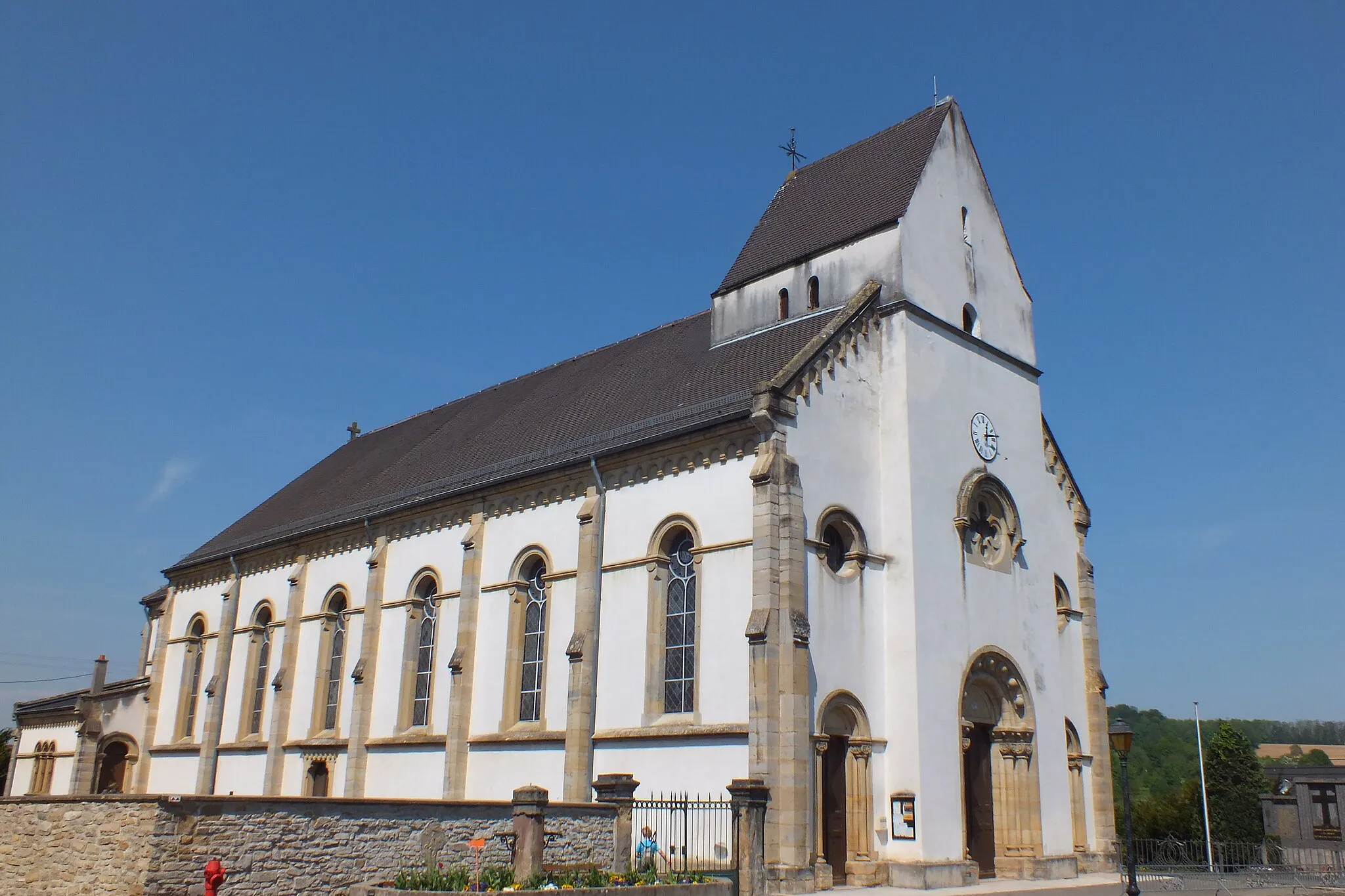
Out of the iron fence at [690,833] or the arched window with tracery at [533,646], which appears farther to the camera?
the arched window with tracery at [533,646]

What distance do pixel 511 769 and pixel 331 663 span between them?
9418 millimetres

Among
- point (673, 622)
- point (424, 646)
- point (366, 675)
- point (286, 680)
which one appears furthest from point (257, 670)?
point (673, 622)

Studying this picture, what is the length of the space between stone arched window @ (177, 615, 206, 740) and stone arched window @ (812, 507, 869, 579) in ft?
81.3

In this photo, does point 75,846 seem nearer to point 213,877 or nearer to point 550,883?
point 213,877

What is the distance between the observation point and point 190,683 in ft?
124

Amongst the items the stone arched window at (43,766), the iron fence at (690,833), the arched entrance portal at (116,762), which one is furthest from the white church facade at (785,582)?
the stone arched window at (43,766)

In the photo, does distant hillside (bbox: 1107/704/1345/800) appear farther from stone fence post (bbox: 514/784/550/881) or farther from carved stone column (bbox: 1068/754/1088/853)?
stone fence post (bbox: 514/784/550/881)

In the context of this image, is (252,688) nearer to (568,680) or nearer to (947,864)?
(568,680)

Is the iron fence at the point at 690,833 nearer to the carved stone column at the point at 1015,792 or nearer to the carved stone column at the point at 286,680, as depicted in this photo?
the carved stone column at the point at 1015,792

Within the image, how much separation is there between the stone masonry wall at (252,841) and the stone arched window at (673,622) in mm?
4175

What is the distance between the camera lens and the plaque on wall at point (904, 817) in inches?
817

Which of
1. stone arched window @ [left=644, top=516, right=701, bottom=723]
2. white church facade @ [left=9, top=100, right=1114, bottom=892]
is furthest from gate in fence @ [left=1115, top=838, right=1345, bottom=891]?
stone arched window @ [left=644, top=516, right=701, bottom=723]

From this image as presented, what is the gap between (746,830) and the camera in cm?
1761

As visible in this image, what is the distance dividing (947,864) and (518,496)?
40.6 ft
